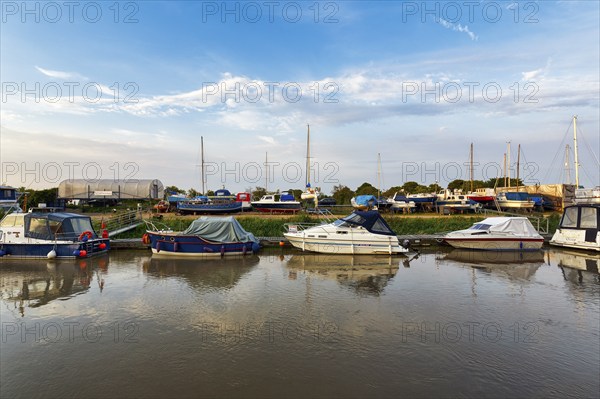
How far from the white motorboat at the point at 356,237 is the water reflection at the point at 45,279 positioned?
1179cm

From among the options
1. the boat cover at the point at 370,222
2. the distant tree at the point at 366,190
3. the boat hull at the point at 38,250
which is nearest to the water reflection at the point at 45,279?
the boat hull at the point at 38,250

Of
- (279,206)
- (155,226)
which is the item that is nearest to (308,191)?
(279,206)

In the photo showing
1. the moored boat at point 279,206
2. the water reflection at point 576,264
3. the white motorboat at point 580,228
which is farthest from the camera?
the moored boat at point 279,206

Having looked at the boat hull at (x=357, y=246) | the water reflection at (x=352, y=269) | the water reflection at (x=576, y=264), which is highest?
the boat hull at (x=357, y=246)

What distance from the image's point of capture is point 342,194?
5625 centimetres

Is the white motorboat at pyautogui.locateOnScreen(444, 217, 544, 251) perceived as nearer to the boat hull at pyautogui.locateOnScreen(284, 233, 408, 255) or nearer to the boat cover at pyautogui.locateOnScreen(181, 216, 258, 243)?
the boat hull at pyautogui.locateOnScreen(284, 233, 408, 255)

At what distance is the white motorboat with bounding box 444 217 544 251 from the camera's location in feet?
73.0

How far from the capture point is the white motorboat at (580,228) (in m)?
21.9

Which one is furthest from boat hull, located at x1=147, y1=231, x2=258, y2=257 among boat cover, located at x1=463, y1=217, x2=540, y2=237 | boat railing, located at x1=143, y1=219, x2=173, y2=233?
boat cover, located at x1=463, y1=217, x2=540, y2=237

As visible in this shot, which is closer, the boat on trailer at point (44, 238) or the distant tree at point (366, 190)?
the boat on trailer at point (44, 238)

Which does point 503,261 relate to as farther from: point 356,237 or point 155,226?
point 155,226

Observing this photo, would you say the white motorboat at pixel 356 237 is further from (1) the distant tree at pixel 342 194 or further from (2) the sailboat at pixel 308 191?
(1) the distant tree at pixel 342 194

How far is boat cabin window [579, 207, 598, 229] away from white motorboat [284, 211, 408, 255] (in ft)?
42.4

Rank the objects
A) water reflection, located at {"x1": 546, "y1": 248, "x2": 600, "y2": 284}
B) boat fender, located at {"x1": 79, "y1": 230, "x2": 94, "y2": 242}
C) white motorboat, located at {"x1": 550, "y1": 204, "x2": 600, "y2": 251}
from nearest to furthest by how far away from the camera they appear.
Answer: water reflection, located at {"x1": 546, "y1": 248, "x2": 600, "y2": 284}
boat fender, located at {"x1": 79, "y1": 230, "x2": 94, "y2": 242}
white motorboat, located at {"x1": 550, "y1": 204, "x2": 600, "y2": 251}
